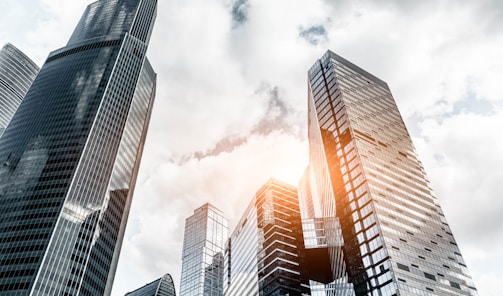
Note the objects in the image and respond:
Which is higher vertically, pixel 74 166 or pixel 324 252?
pixel 74 166

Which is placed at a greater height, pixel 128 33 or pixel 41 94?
pixel 128 33

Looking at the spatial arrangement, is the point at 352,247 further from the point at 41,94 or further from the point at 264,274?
the point at 41,94

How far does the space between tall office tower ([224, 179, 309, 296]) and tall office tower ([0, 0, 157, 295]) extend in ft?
173

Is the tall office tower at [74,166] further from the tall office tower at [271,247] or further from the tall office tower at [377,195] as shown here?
the tall office tower at [377,195]

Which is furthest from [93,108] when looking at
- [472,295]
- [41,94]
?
[472,295]

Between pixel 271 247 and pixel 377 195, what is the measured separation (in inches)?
1772

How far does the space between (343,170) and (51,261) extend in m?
99.0

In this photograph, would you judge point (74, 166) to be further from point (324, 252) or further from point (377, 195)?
point (377, 195)

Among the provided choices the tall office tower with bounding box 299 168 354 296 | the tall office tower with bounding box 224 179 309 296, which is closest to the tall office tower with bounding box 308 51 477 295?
the tall office tower with bounding box 299 168 354 296

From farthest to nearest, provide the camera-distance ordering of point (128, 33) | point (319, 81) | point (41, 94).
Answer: point (128, 33) < point (319, 81) < point (41, 94)

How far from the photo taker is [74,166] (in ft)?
441

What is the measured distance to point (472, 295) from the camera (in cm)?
11844

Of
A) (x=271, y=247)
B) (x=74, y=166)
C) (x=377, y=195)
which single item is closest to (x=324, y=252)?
(x=271, y=247)

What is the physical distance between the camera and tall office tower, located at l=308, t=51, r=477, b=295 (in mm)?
113750
